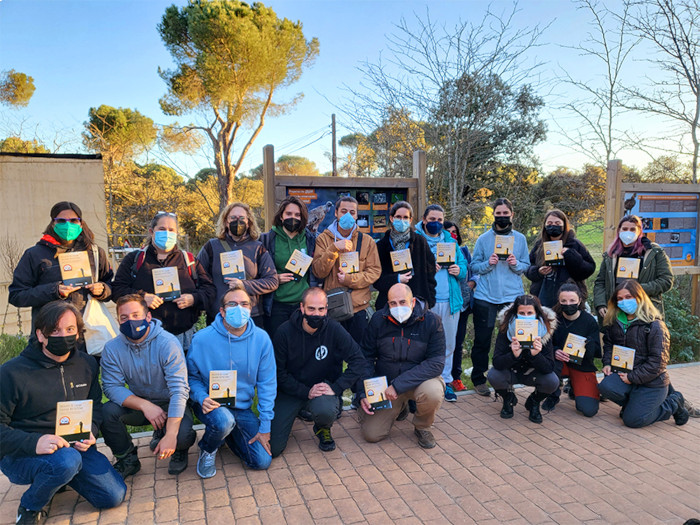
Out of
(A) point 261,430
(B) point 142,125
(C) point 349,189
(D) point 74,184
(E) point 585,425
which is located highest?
(B) point 142,125

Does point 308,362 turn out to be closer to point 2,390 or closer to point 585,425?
point 2,390

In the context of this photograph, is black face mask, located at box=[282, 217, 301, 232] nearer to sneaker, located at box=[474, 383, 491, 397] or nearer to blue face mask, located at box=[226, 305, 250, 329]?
blue face mask, located at box=[226, 305, 250, 329]

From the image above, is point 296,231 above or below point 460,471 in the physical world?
above

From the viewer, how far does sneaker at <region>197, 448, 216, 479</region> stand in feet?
13.1

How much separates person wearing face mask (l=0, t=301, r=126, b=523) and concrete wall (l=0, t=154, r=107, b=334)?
1204 cm

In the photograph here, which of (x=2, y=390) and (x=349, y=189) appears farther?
(x=349, y=189)

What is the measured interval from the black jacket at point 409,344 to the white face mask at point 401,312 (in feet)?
0.26

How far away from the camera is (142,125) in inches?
1121

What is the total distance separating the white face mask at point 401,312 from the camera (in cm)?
459

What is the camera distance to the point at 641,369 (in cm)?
501

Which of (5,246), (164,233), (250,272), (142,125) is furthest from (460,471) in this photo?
(142,125)

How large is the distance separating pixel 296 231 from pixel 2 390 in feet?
9.25

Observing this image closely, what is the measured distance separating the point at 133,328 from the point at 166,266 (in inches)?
32.8

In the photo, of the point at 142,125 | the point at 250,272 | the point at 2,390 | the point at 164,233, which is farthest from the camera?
the point at 142,125
